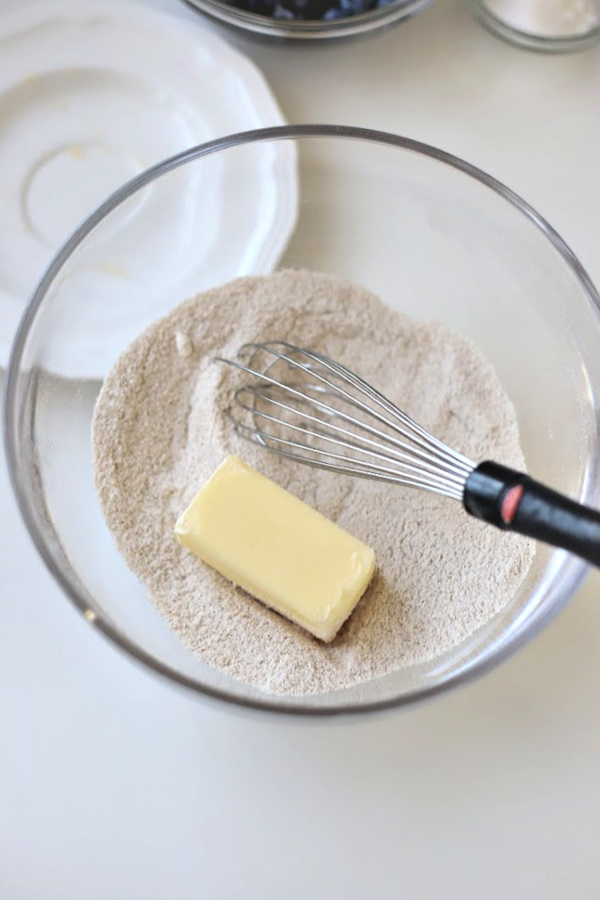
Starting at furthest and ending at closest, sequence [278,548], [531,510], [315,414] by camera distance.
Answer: [315,414]
[278,548]
[531,510]

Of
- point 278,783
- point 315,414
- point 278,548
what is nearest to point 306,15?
point 315,414

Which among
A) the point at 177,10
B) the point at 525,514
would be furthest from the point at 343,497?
the point at 177,10

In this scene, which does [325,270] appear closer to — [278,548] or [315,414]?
[315,414]

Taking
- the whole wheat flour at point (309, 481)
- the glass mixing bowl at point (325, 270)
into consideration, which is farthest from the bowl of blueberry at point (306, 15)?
the whole wheat flour at point (309, 481)

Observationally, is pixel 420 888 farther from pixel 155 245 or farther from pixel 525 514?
pixel 155 245

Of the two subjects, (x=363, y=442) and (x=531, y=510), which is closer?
(x=531, y=510)
